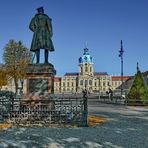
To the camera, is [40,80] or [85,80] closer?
[40,80]

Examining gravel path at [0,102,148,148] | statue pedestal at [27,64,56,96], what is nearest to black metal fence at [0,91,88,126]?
statue pedestal at [27,64,56,96]

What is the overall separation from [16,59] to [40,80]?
31.9 metres

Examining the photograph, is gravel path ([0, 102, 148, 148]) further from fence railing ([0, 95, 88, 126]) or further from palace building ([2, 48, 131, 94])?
palace building ([2, 48, 131, 94])

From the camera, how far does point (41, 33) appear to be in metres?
14.3

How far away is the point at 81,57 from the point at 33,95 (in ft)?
472

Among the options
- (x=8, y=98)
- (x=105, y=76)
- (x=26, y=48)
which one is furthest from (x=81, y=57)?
(x=8, y=98)

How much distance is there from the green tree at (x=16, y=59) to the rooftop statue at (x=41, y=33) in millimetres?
28344

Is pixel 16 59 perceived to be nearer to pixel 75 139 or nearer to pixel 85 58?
pixel 75 139

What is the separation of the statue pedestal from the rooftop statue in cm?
63

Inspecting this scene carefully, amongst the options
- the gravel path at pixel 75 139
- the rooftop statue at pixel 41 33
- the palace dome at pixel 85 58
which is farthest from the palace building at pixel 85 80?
the gravel path at pixel 75 139

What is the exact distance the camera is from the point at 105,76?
6678 inches

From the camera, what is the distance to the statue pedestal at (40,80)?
523 inches

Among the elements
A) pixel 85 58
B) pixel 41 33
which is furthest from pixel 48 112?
pixel 85 58

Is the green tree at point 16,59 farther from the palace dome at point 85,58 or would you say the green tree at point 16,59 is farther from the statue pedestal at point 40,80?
the palace dome at point 85,58
